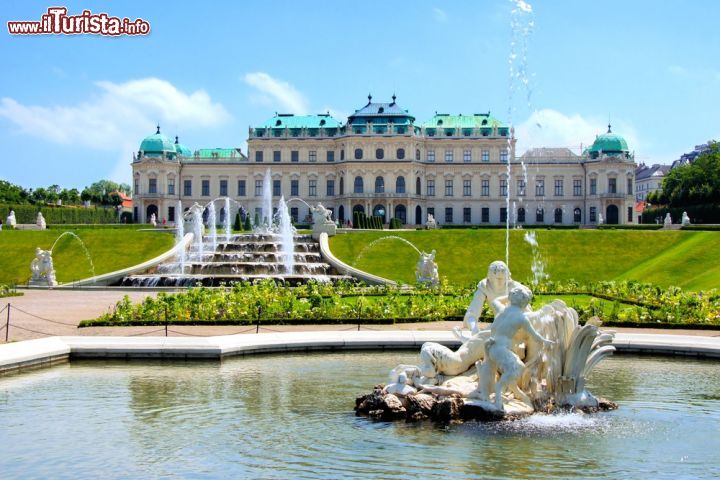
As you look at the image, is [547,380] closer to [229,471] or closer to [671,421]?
[671,421]

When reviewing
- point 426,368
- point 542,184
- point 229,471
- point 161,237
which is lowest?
point 229,471

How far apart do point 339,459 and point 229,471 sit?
1435 mm

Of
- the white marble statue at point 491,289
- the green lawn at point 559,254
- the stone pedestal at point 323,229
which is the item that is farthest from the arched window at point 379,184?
the white marble statue at point 491,289

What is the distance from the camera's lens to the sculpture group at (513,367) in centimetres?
1297

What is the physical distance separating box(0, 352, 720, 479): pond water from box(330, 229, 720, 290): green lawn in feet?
87.2

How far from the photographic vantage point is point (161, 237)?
5516cm

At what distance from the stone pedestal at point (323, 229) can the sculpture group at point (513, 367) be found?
40608 millimetres

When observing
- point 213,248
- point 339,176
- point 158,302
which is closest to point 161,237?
point 213,248

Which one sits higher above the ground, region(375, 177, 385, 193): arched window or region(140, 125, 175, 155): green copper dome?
region(140, 125, 175, 155): green copper dome

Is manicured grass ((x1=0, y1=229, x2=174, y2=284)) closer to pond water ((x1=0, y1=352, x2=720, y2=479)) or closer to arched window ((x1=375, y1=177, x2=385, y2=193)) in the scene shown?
pond water ((x1=0, y1=352, x2=720, y2=479))

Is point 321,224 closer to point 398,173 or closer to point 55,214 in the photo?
point 55,214

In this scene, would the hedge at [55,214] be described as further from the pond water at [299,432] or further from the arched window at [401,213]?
the pond water at [299,432]

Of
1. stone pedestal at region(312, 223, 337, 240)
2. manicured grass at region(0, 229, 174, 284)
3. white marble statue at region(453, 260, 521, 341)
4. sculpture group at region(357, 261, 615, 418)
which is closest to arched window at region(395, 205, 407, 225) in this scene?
stone pedestal at region(312, 223, 337, 240)

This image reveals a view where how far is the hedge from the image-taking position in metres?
78.0
